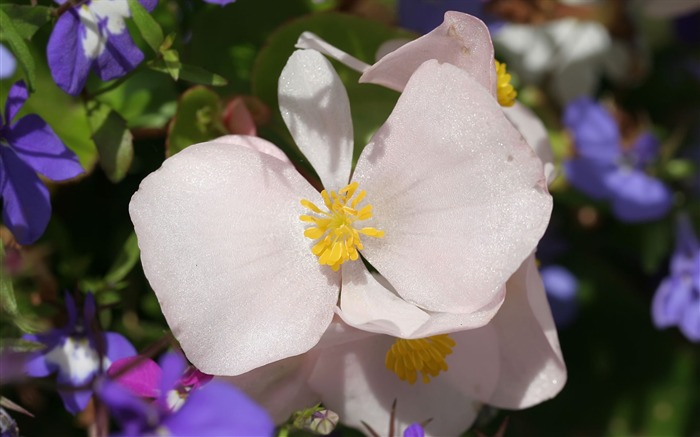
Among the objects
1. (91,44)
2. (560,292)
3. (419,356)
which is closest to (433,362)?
(419,356)

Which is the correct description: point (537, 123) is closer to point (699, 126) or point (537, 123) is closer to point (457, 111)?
point (457, 111)

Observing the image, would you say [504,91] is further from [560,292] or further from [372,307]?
[560,292]

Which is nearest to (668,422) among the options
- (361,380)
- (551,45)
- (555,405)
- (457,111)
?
(555,405)

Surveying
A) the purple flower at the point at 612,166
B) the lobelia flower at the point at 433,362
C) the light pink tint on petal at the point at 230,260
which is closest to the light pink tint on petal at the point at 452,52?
the lobelia flower at the point at 433,362

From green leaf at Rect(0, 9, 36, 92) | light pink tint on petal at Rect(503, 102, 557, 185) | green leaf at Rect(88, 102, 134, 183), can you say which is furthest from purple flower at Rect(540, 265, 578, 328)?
green leaf at Rect(0, 9, 36, 92)

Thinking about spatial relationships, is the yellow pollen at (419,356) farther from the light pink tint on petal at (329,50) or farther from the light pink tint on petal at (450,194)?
the light pink tint on petal at (329,50)

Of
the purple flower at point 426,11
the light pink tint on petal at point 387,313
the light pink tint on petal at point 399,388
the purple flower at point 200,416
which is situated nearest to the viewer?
the purple flower at point 200,416

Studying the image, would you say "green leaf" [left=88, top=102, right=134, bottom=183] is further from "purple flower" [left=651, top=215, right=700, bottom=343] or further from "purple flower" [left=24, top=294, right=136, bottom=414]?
"purple flower" [left=651, top=215, right=700, bottom=343]
